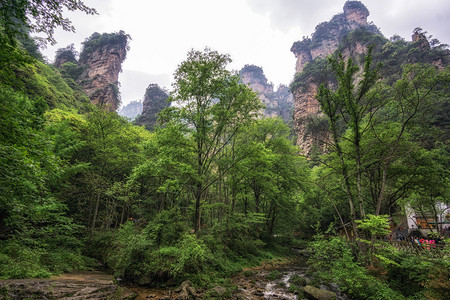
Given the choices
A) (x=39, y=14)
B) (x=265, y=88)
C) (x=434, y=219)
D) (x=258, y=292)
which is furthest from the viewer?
(x=265, y=88)

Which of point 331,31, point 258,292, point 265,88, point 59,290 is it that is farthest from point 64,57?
point 331,31

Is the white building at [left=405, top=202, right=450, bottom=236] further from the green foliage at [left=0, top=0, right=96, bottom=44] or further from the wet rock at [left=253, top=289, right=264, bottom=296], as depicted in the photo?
the green foliage at [left=0, top=0, right=96, bottom=44]

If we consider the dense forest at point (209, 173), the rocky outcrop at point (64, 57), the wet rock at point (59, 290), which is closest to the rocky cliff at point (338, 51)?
the dense forest at point (209, 173)

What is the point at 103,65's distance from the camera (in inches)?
2108

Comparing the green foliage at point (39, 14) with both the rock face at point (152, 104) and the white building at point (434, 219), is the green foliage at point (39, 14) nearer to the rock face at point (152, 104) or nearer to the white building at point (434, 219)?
the white building at point (434, 219)

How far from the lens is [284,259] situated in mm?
17141

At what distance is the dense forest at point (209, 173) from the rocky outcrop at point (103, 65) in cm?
2860

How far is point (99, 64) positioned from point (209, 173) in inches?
2340

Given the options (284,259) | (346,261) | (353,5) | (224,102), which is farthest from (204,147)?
(353,5)

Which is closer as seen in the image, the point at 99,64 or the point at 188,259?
the point at 188,259

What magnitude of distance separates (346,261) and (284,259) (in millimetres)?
10470

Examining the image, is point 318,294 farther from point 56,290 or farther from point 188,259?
point 56,290

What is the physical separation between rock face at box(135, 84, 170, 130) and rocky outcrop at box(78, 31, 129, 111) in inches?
311

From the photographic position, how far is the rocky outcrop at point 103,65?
47500 mm
